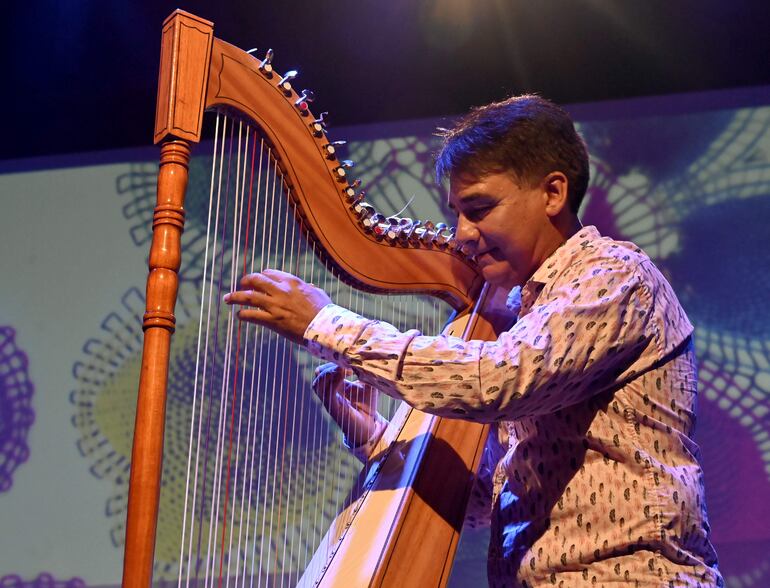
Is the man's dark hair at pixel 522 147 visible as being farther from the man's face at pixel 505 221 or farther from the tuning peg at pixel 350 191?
the tuning peg at pixel 350 191

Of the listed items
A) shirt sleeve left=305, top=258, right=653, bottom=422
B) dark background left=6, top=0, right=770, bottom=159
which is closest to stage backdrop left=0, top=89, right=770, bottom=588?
dark background left=6, top=0, right=770, bottom=159

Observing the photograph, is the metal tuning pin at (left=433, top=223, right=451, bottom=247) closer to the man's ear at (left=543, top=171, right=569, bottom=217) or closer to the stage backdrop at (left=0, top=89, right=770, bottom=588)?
the man's ear at (left=543, top=171, right=569, bottom=217)

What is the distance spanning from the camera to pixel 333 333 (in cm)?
121

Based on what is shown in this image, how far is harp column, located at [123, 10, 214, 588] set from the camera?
1.02m

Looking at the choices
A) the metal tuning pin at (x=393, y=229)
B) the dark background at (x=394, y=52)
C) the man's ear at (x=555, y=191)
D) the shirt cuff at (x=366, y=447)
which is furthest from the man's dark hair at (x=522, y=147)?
the dark background at (x=394, y=52)

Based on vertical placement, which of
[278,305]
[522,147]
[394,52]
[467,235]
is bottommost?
[278,305]

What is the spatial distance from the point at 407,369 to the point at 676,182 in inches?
63.2

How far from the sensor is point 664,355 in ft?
4.08

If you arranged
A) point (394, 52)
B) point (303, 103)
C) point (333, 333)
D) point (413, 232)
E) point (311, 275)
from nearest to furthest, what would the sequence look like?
point (333, 333), point (303, 103), point (311, 275), point (413, 232), point (394, 52)

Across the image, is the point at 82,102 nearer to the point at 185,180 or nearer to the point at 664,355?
the point at 185,180

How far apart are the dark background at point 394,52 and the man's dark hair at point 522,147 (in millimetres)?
1202

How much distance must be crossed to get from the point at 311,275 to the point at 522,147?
1.28ft

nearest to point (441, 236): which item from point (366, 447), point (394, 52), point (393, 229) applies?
point (393, 229)

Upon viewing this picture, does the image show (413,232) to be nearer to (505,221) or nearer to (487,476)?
(505,221)
